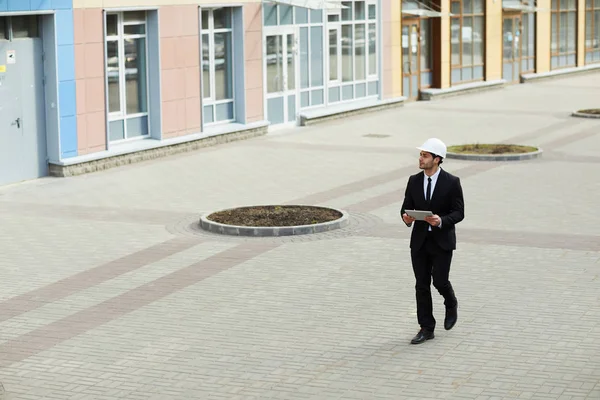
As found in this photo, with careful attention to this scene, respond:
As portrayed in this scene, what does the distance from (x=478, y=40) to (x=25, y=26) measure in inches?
816

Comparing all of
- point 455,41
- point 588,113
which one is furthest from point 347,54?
point 455,41

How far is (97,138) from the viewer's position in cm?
2145

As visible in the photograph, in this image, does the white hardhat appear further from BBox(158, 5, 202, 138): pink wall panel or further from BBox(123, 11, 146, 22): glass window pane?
BBox(158, 5, 202, 138): pink wall panel

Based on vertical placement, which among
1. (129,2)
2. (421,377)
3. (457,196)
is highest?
(129,2)

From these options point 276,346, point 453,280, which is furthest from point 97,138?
point 276,346

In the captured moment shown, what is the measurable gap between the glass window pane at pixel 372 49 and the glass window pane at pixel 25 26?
13083 millimetres

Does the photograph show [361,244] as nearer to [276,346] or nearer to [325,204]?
[325,204]

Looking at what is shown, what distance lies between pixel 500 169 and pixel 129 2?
288 inches

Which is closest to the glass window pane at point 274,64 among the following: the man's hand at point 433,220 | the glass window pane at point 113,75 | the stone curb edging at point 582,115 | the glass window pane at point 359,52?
the glass window pane at point 359,52

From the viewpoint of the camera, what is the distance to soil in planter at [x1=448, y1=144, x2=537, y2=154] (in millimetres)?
22141

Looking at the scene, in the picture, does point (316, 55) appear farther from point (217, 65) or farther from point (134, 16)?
point (134, 16)

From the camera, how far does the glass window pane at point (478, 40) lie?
37750 millimetres

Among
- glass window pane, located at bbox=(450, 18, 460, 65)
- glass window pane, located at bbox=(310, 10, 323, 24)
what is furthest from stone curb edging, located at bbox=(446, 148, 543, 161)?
glass window pane, located at bbox=(450, 18, 460, 65)

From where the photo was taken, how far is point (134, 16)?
22.7 metres
